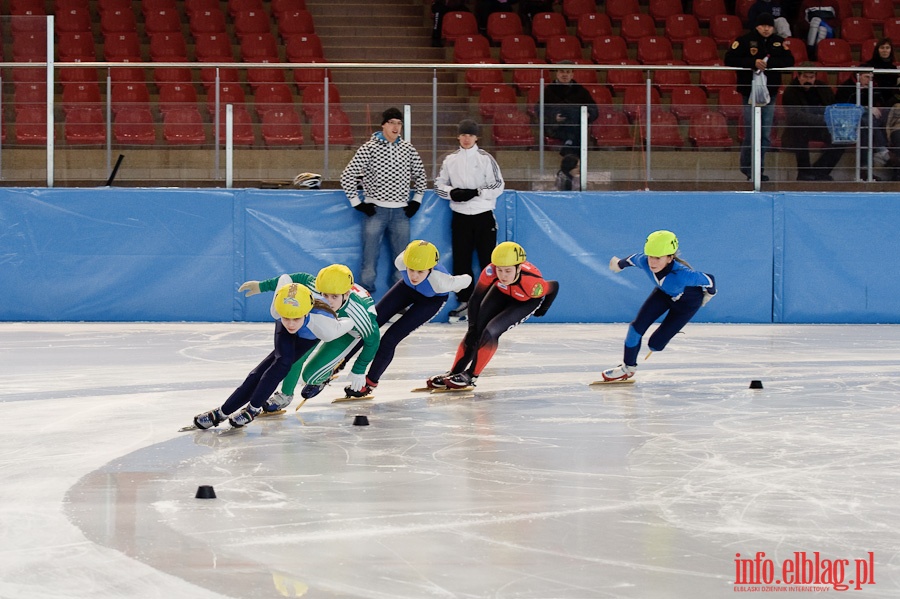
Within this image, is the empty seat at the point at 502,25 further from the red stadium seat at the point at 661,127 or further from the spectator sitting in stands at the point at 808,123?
the spectator sitting in stands at the point at 808,123

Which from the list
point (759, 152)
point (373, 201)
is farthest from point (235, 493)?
point (759, 152)

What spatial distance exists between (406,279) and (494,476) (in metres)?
3.03

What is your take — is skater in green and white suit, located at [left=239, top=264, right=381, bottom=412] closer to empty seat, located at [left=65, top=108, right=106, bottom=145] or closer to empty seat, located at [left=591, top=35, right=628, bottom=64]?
empty seat, located at [left=65, top=108, right=106, bottom=145]

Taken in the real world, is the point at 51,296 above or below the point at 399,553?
above

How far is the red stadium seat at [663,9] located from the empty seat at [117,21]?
690 cm

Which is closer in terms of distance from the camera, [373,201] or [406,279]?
[406,279]

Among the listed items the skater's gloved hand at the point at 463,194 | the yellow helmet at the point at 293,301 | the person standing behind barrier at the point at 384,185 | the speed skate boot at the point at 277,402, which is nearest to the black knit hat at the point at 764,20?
the skater's gloved hand at the point at 463,194

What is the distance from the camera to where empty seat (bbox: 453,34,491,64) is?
589 inches

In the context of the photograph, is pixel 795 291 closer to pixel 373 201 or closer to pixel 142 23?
pixel 373 201

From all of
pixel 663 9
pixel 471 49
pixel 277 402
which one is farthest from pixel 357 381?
pixel 663 9

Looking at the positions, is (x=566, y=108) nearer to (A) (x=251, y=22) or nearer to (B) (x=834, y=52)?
(A) (x=251, y=22)

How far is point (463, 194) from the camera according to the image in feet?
39.4

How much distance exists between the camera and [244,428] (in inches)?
257

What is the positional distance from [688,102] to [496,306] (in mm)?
5122
